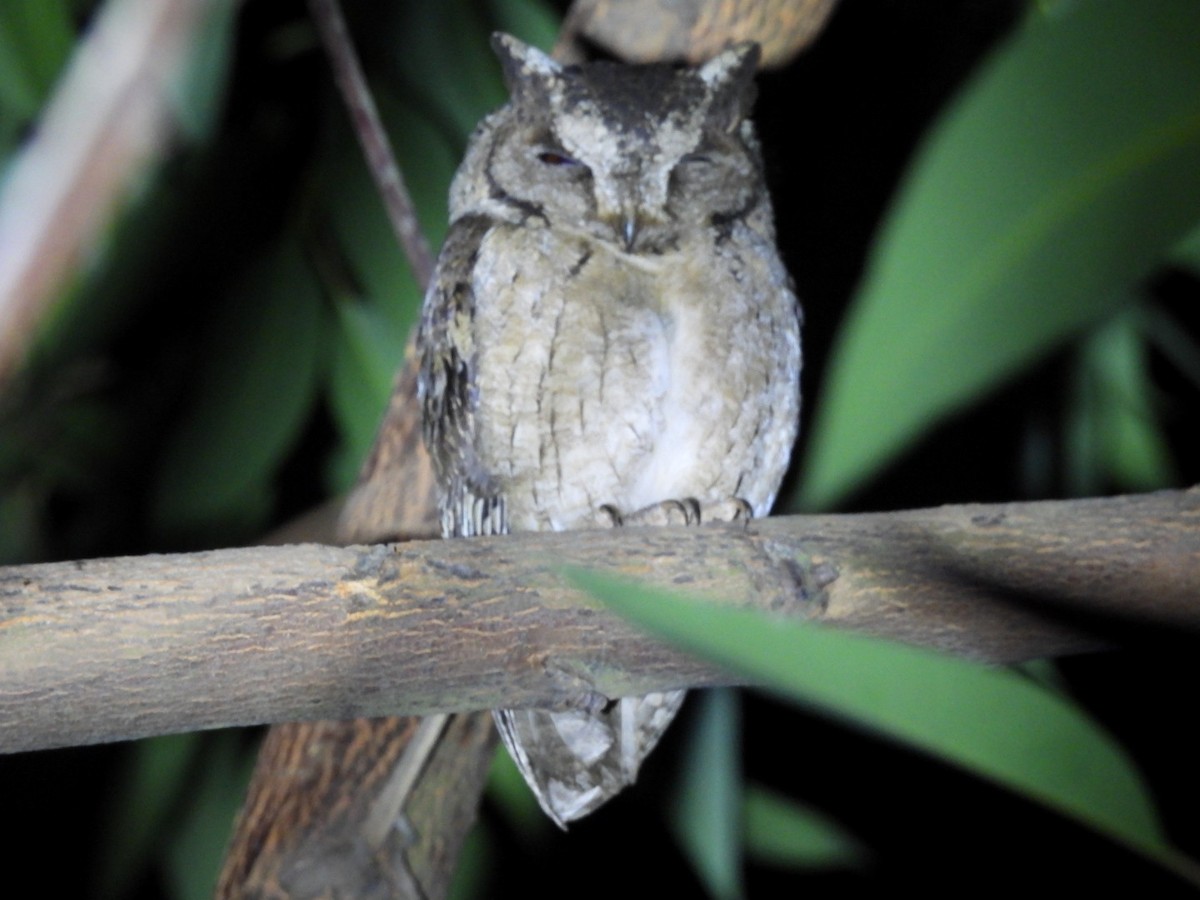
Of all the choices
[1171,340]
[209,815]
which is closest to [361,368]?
[209,815]

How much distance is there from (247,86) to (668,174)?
56.9 inches

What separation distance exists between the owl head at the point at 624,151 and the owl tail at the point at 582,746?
2.50 ft

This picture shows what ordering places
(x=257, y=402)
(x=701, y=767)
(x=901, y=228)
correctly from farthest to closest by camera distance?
(x=257, y=402) → (x=701, y=767) → (x=901, y=228)

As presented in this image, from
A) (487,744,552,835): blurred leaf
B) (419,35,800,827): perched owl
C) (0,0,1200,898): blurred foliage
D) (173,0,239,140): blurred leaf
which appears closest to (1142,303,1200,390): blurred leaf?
(0,0,1200,898): blurred foliage

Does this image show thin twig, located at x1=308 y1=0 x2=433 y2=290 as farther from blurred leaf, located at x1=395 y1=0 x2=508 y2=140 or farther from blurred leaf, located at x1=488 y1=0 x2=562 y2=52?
blurred leaf, located at x1=488 y1=0 x2=562 y2=52

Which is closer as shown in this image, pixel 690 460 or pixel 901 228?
pixel 901 228

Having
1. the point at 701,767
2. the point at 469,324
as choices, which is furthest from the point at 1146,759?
the point at 469,324

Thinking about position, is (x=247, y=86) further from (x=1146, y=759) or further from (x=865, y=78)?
(x=1146, y=759)

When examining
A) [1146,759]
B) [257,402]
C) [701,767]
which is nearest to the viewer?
[701,767]

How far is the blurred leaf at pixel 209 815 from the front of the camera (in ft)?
8.80

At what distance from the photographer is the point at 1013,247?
0.73 m

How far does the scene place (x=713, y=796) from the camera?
1838 mm

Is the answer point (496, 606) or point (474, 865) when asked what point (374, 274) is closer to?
point (474, 865)

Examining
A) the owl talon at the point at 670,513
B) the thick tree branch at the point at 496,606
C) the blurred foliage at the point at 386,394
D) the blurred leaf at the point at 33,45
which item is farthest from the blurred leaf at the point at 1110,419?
the blurred leaf at the point at 33,45
